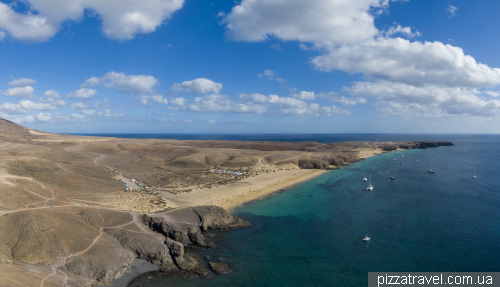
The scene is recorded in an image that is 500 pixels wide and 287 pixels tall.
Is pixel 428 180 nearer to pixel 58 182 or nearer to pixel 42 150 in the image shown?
pixel 58 182

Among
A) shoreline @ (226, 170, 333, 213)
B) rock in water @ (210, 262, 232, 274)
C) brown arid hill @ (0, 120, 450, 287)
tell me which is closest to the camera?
brown arid hill @ (0, 120, 450, 287)

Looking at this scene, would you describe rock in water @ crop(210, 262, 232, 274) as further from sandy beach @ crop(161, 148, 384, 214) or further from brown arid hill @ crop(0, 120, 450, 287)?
sandy beach @ crop(161, 148, 384, 214)

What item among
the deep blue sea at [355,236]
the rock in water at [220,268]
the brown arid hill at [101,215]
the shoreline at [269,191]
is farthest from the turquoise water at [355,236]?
the brown arid hill at [101,215]

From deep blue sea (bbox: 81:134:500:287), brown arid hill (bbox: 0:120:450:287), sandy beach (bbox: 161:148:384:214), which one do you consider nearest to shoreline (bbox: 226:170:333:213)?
sandy beach (bbox: 161:148:384:214)

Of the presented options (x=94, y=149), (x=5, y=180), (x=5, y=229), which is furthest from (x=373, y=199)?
(x=94, y=149)

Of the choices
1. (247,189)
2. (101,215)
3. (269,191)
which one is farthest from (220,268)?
(269,191)

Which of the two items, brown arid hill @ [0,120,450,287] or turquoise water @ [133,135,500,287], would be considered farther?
turquoise water @ [133,135,500,287]
